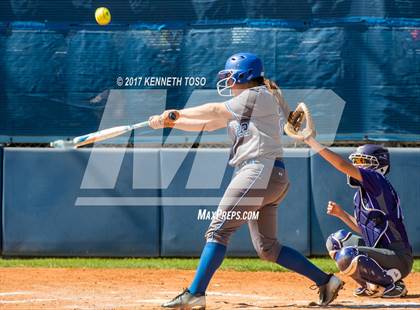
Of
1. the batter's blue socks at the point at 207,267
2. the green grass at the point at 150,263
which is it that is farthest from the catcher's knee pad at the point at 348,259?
the green grass at the point at 150,263

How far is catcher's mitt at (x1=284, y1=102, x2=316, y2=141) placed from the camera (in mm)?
6098

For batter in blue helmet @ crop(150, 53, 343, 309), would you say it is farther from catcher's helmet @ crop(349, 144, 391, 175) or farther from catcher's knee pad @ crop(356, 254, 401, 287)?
catcher's helmet @ crop(349, 144, 391, 175)

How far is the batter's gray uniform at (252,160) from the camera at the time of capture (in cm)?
601

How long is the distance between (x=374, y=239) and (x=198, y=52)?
3.79 m

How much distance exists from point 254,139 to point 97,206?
4.05 m

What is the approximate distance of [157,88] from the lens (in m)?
9.88

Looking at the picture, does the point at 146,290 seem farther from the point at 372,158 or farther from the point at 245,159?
the point at 372,158

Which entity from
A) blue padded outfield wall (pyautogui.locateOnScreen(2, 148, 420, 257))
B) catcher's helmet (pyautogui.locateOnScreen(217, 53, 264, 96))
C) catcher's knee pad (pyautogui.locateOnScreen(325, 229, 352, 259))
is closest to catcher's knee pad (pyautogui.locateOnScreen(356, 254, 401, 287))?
catcher's knee pad (pyautogui.locateOnScreen(325, 229, 352, 259))

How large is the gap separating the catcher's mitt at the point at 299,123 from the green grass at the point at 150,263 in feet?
9.43

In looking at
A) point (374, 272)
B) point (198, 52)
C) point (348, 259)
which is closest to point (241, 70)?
point (348, 259)

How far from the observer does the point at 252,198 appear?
603cm

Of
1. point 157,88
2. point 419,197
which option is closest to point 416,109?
point 419,197

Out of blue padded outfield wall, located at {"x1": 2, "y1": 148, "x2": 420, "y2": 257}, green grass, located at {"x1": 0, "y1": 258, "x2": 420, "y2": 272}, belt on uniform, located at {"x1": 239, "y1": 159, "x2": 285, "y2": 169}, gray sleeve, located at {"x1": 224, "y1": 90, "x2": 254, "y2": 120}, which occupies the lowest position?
green grass, located at {"x1": 0, "y1": 258, "x2": 420, "y2": 272}

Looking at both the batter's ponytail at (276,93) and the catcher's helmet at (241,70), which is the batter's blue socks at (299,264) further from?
the catcher's helmet at (241,70)
